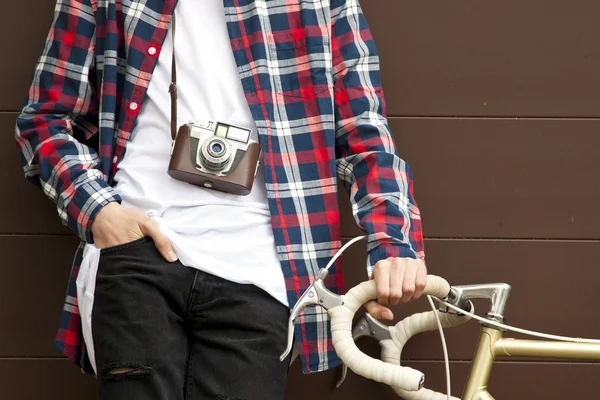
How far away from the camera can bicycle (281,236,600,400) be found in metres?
1.05

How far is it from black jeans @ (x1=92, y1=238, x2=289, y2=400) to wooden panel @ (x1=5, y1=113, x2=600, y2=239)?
0.57 m

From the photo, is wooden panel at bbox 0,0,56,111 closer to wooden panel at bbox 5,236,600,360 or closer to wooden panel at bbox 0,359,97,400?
wooden panel at bbox 5,236,600,360

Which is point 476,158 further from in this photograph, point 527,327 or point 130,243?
point 130,243

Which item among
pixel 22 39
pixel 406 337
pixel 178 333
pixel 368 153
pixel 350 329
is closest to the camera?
pixel 350 329

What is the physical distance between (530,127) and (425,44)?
1.02 feet

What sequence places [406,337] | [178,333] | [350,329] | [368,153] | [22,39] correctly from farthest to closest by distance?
[22,39] < [406,337] < [368,153] < [178,333] < [350,329]

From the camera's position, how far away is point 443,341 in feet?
3.88

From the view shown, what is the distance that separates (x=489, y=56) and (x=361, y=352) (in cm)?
90

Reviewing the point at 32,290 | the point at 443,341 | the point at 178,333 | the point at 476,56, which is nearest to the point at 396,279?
the point at 443,341

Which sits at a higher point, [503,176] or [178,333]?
[503,176]

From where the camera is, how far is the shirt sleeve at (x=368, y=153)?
1.29m

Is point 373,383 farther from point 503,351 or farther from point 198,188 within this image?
point 198,188

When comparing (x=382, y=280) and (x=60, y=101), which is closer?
(x=382, y=280)

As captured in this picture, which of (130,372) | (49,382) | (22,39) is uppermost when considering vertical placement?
(22,39)
